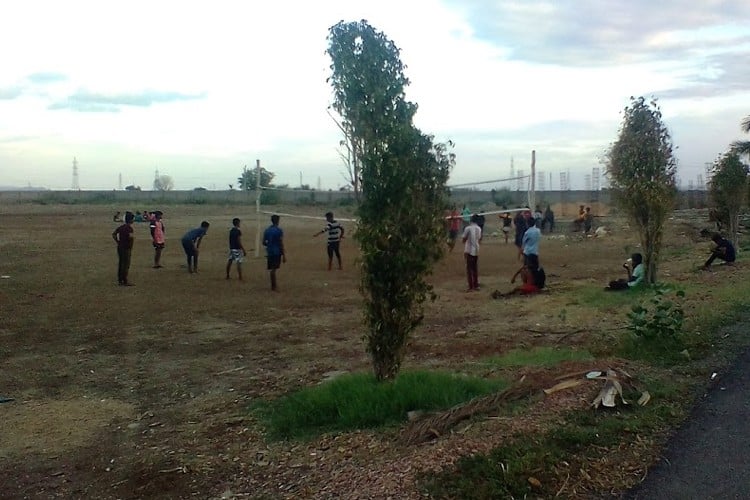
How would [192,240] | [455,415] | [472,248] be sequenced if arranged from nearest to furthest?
[455,415], [472,248], [192,240]

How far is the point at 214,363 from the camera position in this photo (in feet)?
31.9

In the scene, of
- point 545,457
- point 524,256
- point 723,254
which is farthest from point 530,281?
point 545,457

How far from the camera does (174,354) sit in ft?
34.0

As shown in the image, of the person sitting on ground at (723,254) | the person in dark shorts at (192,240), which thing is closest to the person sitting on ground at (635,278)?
the person sitting on ground at (723,254)

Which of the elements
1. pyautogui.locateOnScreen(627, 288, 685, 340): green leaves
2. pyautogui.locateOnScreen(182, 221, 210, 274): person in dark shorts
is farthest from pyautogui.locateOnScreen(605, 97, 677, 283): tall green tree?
pyautogui.locateOnScreen(182, 221, 210, 274): person in dark shorts

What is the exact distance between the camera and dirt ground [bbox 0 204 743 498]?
5703 mm

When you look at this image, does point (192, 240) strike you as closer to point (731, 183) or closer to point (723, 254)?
point (723, 254)

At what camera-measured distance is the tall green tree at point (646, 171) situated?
1309 centimetres

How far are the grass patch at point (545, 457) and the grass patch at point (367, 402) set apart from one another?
1197 mm

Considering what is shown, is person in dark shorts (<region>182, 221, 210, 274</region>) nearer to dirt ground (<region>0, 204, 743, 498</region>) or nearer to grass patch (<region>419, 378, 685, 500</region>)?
dirt ground (<region>0, 204, 743, 498</region>)

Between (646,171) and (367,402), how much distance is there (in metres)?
8.38

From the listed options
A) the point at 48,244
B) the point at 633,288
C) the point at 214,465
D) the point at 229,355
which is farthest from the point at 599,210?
the point at 214,465

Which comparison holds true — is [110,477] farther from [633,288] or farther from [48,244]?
[48,244]

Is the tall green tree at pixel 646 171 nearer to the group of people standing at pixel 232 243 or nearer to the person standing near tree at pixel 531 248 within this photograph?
the person standing near tree at pixel 531 248
